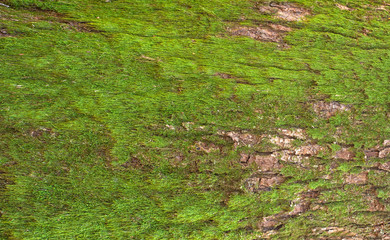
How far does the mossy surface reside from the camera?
3119 millimetres

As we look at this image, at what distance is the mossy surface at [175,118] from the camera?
3119 mm

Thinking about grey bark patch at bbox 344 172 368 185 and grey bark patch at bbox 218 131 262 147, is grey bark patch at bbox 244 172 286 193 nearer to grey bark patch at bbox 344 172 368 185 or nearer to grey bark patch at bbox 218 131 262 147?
grey bark patch at bbox 218 131 262 147

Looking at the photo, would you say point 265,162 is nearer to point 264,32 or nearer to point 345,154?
point 345,154

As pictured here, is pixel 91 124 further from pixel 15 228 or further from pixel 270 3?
pixel 270 3

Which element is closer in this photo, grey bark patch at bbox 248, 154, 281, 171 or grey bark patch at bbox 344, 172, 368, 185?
grey bark patch at bbox 248, 154, 281, 171

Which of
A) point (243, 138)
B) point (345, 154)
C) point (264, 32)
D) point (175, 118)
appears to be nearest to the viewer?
point (175, 118)

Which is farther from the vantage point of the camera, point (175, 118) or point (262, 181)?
point (262, 181)

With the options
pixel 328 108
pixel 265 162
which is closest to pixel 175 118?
pixel 265 162

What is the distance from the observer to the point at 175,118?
352cm

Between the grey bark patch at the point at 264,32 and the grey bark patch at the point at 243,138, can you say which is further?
the grey bark patch at the point at 264,32

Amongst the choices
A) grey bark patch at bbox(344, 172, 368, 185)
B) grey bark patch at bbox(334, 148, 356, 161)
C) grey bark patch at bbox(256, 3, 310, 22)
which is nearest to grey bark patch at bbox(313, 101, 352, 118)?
grey bark patch at bbox(334, 148, 356, 161)

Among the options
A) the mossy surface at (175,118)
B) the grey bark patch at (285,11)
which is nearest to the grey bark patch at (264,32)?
the mossy surface at (175,118)

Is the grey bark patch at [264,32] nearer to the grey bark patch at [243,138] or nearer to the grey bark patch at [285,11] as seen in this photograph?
the grey bark patch at [285,11]

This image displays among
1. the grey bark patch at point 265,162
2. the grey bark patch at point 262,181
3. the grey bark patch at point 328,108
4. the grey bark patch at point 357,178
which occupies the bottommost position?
the grey bark patch at point 262,181
